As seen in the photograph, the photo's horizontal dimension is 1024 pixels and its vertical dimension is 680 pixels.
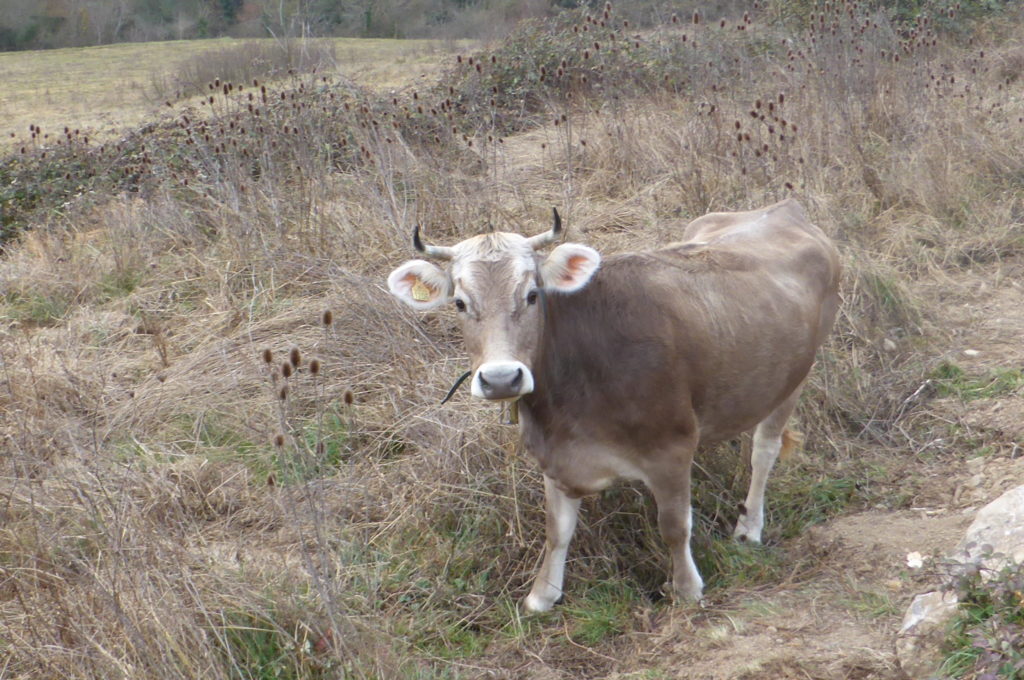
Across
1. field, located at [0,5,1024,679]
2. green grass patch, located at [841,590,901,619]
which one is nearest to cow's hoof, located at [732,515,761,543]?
field, located at [0,5,1024,679]

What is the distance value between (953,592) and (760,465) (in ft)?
4.78

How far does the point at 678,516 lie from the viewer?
429 cm

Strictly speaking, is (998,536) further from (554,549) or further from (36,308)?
(36,308)

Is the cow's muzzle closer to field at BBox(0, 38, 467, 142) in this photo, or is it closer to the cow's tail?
the cow's tail

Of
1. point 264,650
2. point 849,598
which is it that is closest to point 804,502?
point 849,598

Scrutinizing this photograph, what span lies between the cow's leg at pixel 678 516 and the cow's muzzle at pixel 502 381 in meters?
0.93

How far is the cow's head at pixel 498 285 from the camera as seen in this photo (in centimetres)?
374

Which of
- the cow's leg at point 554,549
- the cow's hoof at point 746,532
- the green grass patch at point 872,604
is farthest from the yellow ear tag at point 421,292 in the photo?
the green grass patch at point 872,604

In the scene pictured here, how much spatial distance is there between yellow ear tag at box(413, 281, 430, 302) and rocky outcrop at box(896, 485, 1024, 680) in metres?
2.13

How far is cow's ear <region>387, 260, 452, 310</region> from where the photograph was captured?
3.99 m

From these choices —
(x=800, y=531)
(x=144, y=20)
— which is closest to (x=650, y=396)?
(x=800, y=531)

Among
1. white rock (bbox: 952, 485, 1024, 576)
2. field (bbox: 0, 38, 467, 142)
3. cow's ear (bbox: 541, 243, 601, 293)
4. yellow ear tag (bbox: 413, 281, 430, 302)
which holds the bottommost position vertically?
field (bbox: 0, 38, 467, 142)

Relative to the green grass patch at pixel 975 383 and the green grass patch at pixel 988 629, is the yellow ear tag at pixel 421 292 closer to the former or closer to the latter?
the green grass patch at pixel 988 629

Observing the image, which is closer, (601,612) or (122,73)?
(601,612)
